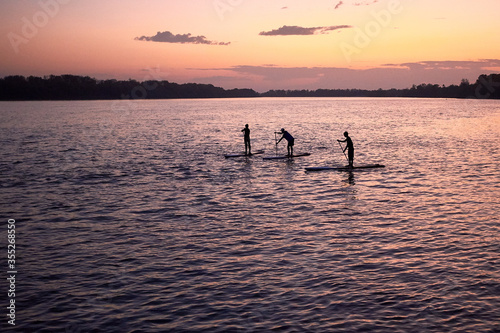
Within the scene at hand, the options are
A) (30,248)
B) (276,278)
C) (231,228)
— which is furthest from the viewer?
(231,228)

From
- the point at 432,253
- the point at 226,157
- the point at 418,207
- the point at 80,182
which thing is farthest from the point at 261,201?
the point at 226,157

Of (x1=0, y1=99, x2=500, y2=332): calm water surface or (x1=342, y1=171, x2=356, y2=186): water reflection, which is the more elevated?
(x1=342, y1=171, x2=356, y2=186): water reflection

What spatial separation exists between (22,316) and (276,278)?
278 inches

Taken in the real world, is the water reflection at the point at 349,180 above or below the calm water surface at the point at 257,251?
above

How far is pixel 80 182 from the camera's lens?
3169cm

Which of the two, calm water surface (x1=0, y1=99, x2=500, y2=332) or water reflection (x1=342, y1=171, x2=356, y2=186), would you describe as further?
water reflection (x1=342, y1=171, x2=356, y2=186)

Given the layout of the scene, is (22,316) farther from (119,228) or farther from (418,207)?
(418,207)

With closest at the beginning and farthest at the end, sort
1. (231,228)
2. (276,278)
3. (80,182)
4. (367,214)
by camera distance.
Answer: (276,278) < (231,228) < (367,214) < (80,182)

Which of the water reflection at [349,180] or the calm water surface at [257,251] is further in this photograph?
the water reflection at [349,180]

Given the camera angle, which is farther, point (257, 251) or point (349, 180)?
point (349, 180)

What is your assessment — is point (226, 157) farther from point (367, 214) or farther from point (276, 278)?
point (276, 278)

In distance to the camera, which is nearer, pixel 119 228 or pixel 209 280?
pixel 209 280

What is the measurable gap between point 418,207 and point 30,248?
18052mm

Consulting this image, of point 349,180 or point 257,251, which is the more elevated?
point 349,180
